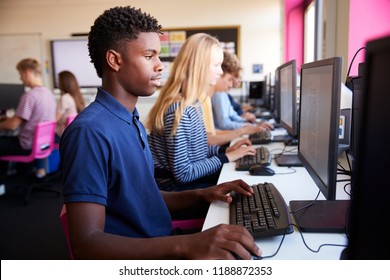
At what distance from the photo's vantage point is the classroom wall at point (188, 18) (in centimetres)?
533

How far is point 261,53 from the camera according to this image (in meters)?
5.41

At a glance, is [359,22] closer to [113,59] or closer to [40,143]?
[113,59]

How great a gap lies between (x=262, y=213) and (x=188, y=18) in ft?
16.2

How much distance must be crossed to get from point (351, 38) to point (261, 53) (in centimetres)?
371

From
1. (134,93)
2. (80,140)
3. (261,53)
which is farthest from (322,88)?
(261,53)

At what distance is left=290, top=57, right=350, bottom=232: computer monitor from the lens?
2.74 feet

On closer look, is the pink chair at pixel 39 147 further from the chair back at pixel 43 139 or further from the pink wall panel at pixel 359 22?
the pink wall panel at pixel 359 22

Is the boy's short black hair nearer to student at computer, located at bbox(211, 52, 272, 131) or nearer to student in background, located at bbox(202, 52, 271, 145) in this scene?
student in background, located at bbox(202, 52, 271, 145)

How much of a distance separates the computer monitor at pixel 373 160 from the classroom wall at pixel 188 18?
5.07 meters

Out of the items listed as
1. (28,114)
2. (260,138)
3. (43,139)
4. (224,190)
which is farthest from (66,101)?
(224,190)

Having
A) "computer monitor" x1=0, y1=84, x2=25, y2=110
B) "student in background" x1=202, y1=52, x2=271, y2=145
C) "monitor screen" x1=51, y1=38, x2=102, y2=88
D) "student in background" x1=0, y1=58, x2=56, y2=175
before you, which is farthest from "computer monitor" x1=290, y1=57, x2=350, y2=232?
"monitor screen" x1=51, y1=38, x2=102, y2=88

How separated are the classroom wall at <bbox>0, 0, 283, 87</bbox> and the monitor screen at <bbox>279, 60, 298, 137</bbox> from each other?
343cm

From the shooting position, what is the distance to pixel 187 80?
1.72 metres
